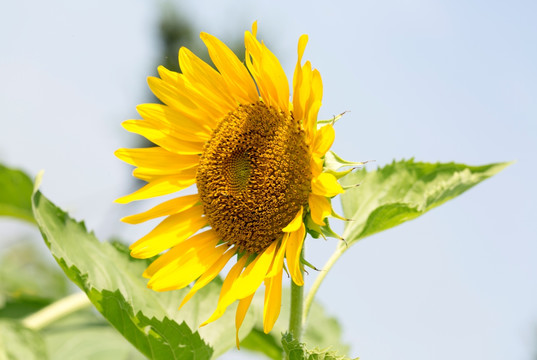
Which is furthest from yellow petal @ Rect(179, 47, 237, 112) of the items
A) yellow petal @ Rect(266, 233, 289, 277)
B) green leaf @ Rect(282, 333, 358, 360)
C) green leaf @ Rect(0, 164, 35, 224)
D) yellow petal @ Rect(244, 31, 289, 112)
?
green leaf @ Rect(0, 164, 35, 224)

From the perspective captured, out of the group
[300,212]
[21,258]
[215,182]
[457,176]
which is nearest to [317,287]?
[300,212]

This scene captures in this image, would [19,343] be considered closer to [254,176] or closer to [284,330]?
[284,330]

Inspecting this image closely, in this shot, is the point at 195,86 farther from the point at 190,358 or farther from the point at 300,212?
the point at 190,358

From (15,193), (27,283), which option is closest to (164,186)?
(15,193)

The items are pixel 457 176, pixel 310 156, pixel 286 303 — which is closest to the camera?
pixel 310 156

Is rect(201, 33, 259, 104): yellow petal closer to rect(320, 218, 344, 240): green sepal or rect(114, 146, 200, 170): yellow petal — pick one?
rect(114, 146, 200, 170): yellow petal
